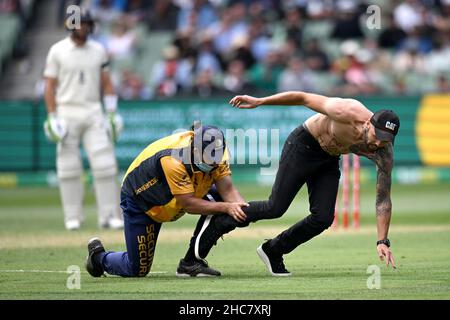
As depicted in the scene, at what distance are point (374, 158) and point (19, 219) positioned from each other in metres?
9.45

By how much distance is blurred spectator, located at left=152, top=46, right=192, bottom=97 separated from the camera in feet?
87.2

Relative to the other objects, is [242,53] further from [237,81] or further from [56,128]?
[56,128]

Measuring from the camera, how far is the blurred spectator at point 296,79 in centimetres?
2605

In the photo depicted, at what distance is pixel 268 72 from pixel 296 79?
998 mm

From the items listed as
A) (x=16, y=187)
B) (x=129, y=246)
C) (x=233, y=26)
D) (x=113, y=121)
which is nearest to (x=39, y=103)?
(x=16, y=187)

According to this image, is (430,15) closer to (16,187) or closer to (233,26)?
(233,26)

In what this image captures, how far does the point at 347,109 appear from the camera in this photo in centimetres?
1117

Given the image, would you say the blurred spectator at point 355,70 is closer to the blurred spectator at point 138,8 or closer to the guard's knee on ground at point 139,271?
the blurred spectator at point 138,8

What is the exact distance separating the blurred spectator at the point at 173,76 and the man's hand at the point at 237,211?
1513 cm

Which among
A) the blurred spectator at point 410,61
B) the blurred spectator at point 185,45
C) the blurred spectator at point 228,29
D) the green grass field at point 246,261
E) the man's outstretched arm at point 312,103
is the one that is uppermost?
the blurred spectator at point 228,29

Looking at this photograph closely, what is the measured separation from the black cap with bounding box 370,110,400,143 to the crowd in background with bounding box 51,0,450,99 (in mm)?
14865

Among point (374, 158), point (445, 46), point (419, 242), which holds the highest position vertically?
point (445, 46)

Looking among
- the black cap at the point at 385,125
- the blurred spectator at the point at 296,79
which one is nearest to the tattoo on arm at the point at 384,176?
the black cap at the point at 385,125

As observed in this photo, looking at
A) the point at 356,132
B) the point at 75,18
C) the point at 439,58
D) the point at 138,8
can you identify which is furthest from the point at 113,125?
the point at 138,8
